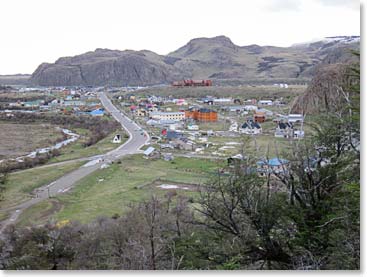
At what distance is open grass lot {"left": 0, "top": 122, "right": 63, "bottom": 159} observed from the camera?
12.0 metres

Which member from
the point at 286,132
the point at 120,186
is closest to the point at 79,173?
the point at 120,186

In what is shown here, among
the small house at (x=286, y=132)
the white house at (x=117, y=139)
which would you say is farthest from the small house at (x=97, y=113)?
the small house at (x=286, y=132)

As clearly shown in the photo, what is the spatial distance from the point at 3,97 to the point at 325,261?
94.3ft

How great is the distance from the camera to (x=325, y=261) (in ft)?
6.02

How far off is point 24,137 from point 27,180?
6.71 m

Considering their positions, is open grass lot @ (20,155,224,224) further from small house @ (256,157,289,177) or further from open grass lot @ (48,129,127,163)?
open grass lot @ (48,129,127,163)

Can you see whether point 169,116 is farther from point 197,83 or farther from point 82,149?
point 197,83

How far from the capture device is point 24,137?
14.2m

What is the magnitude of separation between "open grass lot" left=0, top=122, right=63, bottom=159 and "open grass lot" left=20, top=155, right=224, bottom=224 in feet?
16.0

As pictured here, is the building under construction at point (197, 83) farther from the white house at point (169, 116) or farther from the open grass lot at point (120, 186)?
the open grass lot at point (120, 186)

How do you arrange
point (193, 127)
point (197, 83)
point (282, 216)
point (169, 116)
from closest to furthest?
point (282, 216)
point (193, 127)
point (169, 116)
point (197, 83)

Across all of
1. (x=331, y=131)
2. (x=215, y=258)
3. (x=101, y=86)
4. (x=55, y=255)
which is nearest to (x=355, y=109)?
(x=331, y=131)

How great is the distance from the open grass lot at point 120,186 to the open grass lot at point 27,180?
2.52ft

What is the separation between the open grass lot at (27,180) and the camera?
6.74 m
